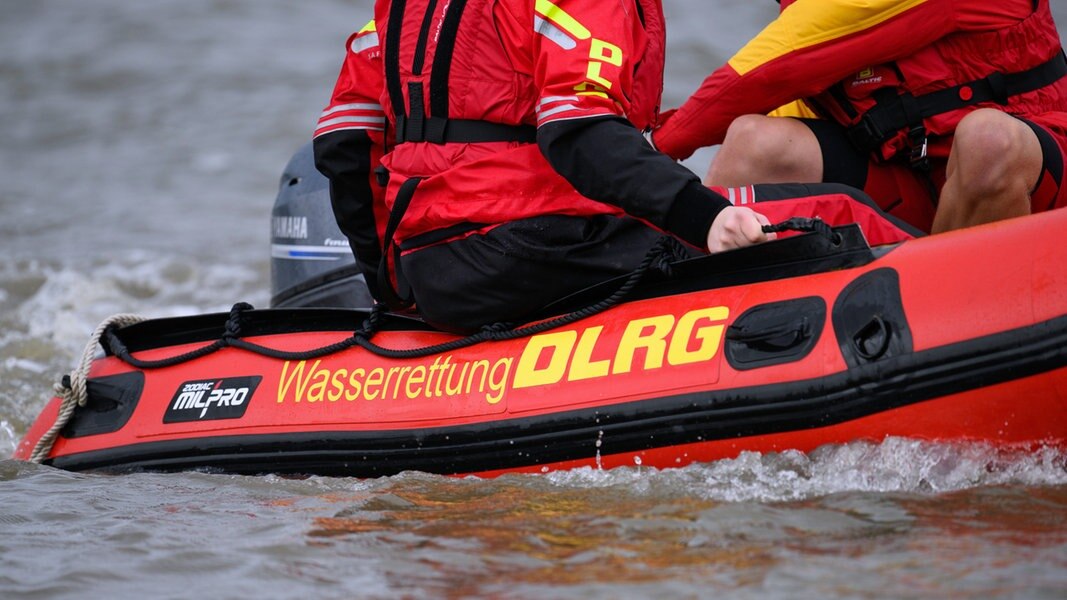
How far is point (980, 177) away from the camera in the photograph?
3113mm

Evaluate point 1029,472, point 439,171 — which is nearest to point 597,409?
point 439,171

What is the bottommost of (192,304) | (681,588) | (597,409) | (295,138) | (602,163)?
(681,588)

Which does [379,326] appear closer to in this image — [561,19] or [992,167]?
[561,19]

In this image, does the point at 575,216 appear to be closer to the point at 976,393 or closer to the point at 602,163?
the point at 602,163

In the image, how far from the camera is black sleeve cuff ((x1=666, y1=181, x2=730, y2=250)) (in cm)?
289

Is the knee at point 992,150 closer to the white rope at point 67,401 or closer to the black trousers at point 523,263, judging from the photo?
the black trousers at point 523,263

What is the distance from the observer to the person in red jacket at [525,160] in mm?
2924

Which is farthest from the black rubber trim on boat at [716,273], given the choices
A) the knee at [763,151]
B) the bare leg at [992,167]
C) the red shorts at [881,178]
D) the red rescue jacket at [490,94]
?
the red shorts at [881,178]

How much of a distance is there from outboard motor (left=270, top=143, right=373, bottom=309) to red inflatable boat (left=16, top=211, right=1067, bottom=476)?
0.62m

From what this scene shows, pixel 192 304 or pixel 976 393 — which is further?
pixel 192 304

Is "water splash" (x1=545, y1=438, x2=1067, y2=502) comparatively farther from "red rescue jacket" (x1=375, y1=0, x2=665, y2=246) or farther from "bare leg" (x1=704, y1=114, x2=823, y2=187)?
"bare leg" (x1=704, y1=114, x2=823, y2=187)

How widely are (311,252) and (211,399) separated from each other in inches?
35.2

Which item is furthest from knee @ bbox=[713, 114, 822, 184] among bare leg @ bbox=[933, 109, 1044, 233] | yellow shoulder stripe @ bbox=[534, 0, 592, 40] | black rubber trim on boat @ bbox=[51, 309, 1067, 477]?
black rubber trim on boat @ bbox=[51, 309, 1067, 477]

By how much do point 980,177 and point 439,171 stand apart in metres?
1.23
